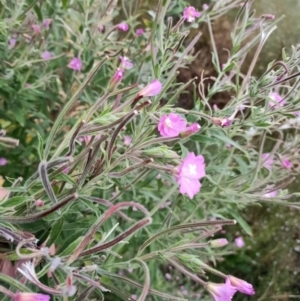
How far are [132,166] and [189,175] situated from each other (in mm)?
64

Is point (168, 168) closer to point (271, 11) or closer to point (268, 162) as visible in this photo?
point (268, 162)

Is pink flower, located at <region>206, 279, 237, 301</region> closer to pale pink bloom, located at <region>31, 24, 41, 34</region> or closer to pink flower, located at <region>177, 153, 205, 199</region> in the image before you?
pink flower, located at <region>177, 153, 205, 199</region>


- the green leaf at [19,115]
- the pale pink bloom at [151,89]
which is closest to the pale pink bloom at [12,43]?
the green leaf at [19,115]

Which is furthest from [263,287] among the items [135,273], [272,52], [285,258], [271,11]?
[271,11]

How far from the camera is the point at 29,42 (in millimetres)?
915

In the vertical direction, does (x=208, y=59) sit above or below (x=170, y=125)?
below

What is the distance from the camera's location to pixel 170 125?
0.57 m

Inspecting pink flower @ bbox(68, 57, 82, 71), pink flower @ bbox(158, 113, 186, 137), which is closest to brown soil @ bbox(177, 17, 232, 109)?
pink flower @ bbox(68, 57, 82, 71)

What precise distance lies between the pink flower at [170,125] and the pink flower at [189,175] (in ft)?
0.13

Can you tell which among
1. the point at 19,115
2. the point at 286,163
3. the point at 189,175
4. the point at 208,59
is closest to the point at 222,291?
the point at 189,175

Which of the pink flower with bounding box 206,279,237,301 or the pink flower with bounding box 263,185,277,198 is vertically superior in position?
the pink flower with bounding box 206,279,237,301

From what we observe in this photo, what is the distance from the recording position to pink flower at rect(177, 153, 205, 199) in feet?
1.72

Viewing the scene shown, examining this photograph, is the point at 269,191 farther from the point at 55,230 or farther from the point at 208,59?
the point at 208,59

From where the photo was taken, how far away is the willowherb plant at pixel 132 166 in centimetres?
53
